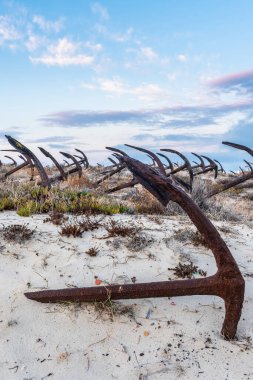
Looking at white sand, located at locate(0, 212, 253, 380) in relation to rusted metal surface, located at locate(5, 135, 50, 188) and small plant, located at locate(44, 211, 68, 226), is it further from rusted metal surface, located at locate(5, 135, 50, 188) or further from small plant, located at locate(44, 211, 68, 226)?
rusted metal surface, located at locate(5, 135, 50, 188)

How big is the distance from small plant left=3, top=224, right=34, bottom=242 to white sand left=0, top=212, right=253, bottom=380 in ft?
0.28

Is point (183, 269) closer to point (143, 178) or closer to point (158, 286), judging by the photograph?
point (158, 286)

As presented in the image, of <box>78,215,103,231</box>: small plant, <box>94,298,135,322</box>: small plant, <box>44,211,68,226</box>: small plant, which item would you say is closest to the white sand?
<box>94,298,135,322</box>: small plant

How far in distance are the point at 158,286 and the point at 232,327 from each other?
76cm

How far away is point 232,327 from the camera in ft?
9.86

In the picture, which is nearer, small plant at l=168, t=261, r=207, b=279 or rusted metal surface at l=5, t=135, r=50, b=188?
small plant at l=168, t=261, r=207, b=279

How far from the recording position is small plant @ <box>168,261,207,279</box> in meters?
3.83

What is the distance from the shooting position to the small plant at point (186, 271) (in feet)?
12.6

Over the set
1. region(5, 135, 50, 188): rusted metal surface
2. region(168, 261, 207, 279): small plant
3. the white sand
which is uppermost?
region(5, 135, 50, 188): rusted metal surface

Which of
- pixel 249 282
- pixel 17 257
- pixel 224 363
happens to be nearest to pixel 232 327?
pixel 224 363

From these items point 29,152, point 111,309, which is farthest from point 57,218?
point 29,152

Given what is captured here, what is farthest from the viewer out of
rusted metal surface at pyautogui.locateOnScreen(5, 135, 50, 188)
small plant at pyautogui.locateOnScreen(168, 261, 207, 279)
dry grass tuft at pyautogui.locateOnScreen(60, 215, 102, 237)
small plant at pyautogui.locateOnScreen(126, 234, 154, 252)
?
rusted metal surface at pyautogui.locateOnScreen(5, 135, 50, 188)

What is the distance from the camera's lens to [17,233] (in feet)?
14.6

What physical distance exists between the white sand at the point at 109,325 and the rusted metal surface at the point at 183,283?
0.19 metres
